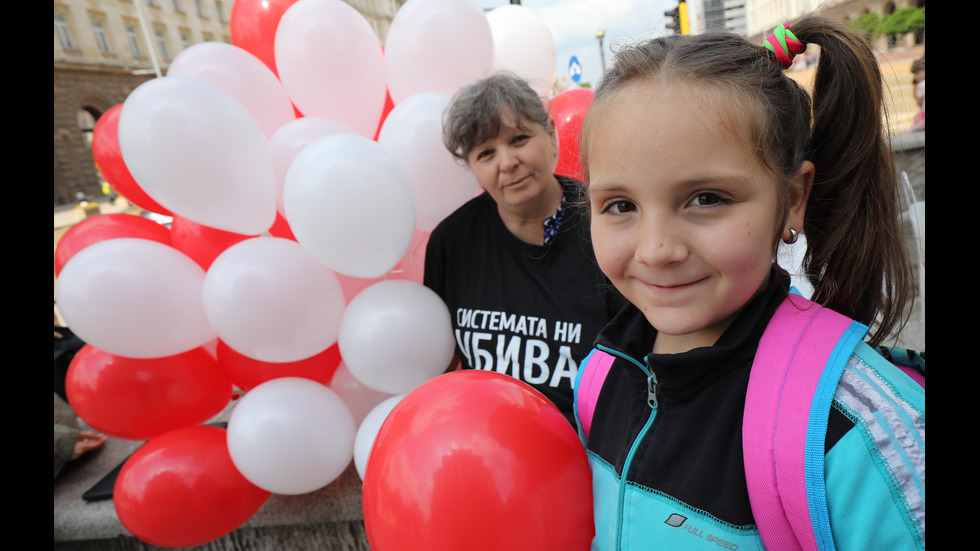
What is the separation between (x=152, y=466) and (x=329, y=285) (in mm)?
936

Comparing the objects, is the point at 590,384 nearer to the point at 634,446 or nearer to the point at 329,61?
the point at 634,446

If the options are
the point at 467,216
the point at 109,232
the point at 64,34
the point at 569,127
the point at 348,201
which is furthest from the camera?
the point at 64,34

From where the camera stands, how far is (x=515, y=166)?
70.4 inches

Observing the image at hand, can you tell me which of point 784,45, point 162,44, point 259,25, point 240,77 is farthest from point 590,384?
point 162,44

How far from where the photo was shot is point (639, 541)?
2.89ft

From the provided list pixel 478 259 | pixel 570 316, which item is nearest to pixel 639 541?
pixel 570 316

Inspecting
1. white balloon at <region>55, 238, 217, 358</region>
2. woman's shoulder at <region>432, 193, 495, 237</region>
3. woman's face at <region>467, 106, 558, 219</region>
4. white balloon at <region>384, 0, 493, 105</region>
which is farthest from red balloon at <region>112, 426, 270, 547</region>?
white balloon at <region>384, 0, 493, 105</region>

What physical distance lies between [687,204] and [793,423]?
334 mm

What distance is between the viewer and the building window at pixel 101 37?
25352 mm

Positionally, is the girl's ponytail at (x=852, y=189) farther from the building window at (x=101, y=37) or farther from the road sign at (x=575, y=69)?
the building window at (x=101, y=37)

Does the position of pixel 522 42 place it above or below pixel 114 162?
above

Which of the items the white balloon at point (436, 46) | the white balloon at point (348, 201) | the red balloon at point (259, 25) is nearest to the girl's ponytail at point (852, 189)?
the white balloon at point (348, 201)

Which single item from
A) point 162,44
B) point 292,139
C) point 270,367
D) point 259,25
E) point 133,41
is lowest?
point 270,367
